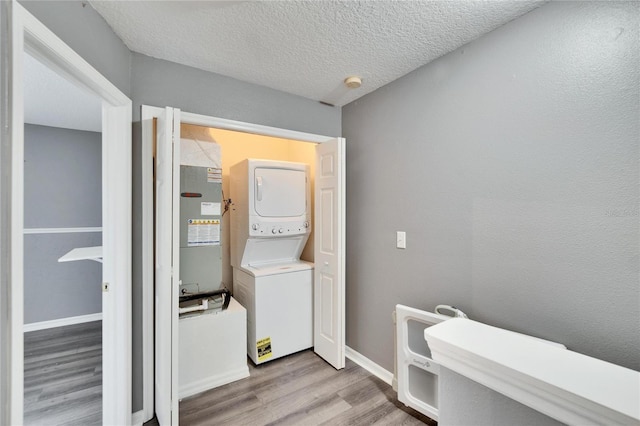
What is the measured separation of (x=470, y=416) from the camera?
1.00 meters

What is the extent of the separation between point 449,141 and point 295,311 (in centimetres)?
197

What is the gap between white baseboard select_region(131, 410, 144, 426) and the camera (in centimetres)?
170

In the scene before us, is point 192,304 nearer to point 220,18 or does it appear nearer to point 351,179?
point 351,179

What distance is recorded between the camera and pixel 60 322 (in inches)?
127

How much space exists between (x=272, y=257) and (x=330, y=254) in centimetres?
72

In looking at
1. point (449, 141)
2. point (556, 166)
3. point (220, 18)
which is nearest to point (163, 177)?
point (220, 18)

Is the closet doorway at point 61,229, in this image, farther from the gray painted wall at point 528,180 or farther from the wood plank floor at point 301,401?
the gray painted wall at point 528,180

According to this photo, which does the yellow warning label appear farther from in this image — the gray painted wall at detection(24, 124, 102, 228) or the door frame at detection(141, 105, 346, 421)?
the gray painted wall at detection(24, 124, 102, 228)

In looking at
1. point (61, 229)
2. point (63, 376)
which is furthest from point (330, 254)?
point (61, 229)

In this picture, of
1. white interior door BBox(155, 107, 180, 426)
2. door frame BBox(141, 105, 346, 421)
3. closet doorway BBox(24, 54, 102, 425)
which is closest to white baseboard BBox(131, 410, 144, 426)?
door frame BBox(141, 105, 346, 421)

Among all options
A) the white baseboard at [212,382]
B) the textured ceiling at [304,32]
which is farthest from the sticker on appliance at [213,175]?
the white baseboard at [212,382]

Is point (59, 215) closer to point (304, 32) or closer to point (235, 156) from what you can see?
point (235, 156)

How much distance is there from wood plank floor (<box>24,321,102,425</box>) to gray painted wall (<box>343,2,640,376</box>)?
88.4 inches

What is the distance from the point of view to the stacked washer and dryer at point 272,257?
8.00ft
